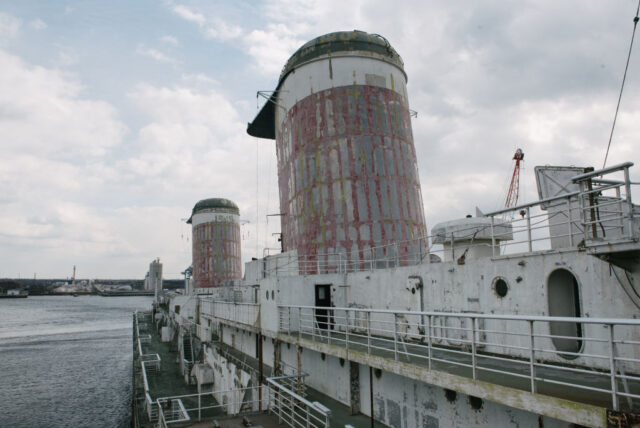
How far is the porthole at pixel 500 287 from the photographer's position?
10391 millimetres

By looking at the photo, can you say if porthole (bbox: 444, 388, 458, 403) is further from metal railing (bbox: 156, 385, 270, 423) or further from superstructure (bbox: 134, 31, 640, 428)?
metal railing (bbox: 156, 385, 270, 423)

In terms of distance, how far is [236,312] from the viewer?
72.2ft

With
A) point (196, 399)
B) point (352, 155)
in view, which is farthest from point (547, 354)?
point (196, 399)

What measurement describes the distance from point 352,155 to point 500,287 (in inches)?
547

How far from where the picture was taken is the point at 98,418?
29.2 meters

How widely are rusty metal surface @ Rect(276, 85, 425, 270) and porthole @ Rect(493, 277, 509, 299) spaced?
441 inches

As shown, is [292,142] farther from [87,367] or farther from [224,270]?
[224,270]

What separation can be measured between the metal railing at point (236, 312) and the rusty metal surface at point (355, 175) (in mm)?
4878

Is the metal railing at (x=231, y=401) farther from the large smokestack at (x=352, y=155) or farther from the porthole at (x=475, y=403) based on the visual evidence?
the porthole at (x=475, y=403)

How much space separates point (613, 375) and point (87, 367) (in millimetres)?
51149

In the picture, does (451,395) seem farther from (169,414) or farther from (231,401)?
(169,414)

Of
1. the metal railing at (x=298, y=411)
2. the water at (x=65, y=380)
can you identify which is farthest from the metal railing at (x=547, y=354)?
the water at (x=65, y=380)

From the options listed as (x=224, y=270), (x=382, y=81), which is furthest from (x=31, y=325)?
(x=382, y=81)

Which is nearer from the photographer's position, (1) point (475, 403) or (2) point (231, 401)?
(1) point (475, 403)
